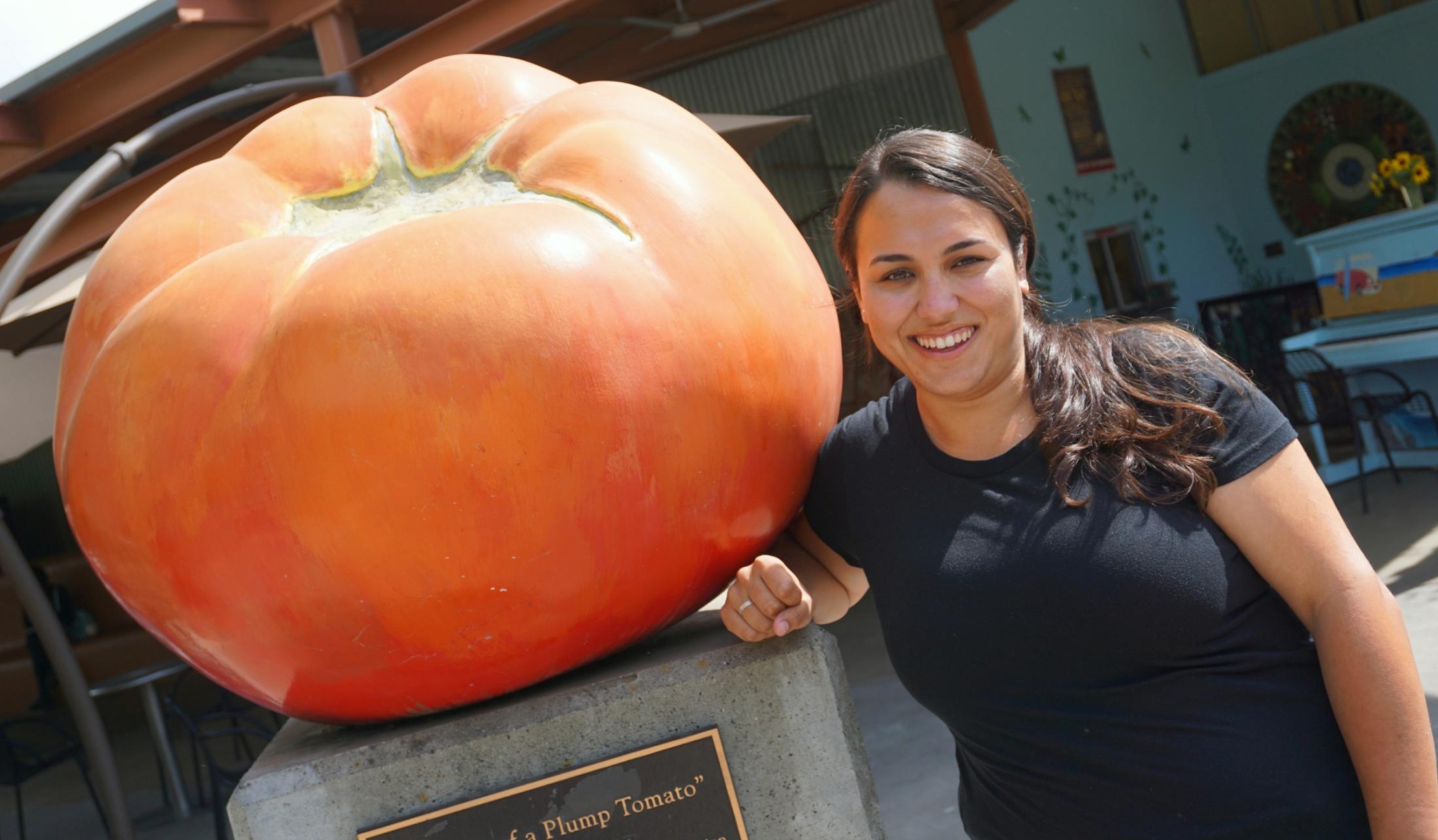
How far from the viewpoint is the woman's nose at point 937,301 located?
151 centimetres

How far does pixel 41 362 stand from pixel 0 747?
6.08 feet

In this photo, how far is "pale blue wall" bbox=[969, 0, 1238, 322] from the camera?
1083cm

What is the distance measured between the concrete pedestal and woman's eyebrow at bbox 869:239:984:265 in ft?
1.66

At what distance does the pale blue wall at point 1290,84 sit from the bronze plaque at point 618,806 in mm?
12177

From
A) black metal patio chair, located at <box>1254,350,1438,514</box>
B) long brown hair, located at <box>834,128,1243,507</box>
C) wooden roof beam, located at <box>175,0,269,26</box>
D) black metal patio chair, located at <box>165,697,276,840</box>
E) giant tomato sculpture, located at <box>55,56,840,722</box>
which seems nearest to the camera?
giant tomato sculpture, located at <box>55,56,840,722</box>

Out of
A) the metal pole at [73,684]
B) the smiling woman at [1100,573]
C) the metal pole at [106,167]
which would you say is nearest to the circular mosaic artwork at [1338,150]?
the metal pole at [106,167]

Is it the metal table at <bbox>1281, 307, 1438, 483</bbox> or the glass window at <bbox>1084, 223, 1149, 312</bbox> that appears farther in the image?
the glass window at <bbox>1084, 223, 1149, 312</bbox>

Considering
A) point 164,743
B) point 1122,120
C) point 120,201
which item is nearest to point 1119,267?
point 1122,120

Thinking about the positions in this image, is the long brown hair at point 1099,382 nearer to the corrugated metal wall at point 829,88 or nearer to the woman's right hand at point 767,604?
the woman's right hand at point 767,604

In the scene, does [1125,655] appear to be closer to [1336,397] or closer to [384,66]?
[384,66]

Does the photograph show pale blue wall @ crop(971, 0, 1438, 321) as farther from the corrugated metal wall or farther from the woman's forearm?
the woman's forearm

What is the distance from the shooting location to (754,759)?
152cm

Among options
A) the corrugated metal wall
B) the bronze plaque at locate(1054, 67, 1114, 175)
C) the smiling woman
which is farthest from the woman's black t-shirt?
the bronze plaque at locate(1054, 67, 1114, 175)

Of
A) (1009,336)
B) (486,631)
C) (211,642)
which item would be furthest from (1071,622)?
(211,642)
